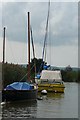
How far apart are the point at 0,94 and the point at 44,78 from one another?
58.0ft

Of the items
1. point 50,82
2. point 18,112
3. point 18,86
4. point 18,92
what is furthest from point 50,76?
point 18,112

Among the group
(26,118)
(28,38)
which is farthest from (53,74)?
(26,118)

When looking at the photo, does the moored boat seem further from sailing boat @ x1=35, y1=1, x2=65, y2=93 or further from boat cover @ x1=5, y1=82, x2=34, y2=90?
boat cover @ x1=5, y1=82, x2=34, y2=90

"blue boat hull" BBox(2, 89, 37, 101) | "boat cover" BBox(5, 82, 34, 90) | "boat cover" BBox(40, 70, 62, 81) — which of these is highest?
"boat cover" BBox(40, 70, 62, 81)

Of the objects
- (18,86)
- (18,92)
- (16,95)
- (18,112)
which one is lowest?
(18,112)

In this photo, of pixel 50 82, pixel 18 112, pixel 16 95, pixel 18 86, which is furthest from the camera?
pixel 50 82

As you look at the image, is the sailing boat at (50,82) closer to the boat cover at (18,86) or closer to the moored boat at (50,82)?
the moored boat at (50,82)

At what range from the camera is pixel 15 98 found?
32.5 metres

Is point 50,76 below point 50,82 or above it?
above

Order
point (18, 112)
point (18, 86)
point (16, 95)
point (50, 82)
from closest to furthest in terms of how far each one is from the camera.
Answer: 1. point (18, 112)
2. point (16, 95)
3. point (18, 86)
4. point (50, 82)

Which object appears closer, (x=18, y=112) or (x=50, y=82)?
(x=18, y=112)

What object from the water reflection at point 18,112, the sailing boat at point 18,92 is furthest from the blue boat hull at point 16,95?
the water reflection at point 18,112

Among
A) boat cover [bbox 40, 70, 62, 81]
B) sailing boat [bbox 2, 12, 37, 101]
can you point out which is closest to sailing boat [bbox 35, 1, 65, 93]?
boat cover [bbox 40, 70, 62, 81]

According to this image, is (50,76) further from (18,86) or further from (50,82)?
(18,86)
